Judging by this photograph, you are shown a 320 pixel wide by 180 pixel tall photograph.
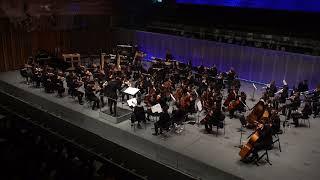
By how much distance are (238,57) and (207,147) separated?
9.50 metres

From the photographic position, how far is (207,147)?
14.0 metres

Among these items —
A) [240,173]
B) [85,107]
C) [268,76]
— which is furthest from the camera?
[268,76]

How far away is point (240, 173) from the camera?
1230 cm

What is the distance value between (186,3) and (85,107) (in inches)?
463

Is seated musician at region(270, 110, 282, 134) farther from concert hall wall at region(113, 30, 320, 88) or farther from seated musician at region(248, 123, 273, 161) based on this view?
concert hall wall at region(113, 30, 320, 88)

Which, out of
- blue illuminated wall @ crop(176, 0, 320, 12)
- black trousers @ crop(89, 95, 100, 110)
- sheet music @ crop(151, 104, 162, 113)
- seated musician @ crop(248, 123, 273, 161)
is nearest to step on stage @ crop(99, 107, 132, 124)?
black trousers @ crop(89, 95, 100, 110)

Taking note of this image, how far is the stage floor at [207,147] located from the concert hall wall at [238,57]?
148 inches

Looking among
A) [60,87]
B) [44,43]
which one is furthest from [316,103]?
[44,43]

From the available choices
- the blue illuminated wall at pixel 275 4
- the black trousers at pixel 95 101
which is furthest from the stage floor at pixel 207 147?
the blue illuminated wall at pixel 275 4

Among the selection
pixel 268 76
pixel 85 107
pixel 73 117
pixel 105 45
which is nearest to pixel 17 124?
pixel 73 117

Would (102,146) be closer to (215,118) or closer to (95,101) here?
(215,118)

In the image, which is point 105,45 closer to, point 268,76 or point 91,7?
point 91,7

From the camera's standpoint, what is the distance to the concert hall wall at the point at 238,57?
1989cm

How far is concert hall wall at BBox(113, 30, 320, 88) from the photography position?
1989 centimetres
